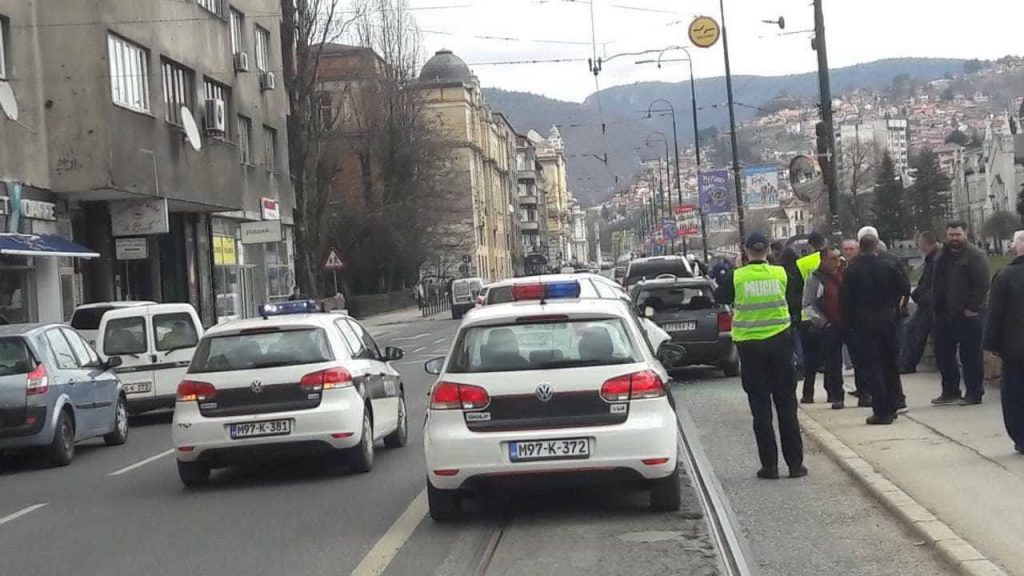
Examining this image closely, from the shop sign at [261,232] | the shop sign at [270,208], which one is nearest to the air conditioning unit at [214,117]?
the shop sign at [261,232]

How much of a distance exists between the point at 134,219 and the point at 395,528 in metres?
24.3

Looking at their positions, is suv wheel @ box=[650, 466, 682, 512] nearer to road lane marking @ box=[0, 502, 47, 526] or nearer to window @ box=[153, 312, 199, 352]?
road lane marking @ box=[0, 502, 47, 526]

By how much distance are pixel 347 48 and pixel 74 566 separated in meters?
65.6

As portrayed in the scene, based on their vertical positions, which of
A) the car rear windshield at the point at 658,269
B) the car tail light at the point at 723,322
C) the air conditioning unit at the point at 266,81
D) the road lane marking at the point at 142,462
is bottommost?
the road lane marking at the point at 142,462

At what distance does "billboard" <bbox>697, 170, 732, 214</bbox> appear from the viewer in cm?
4491

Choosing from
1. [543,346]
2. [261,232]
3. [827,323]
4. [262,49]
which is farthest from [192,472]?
[262,49]

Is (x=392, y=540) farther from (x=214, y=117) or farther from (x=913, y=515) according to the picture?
(x=214, y=117)

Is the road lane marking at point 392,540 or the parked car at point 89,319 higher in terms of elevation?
the parked car at point 89,319

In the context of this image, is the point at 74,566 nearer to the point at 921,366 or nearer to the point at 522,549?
the point at 522,549

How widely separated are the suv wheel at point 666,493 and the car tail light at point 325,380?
3.65 meters

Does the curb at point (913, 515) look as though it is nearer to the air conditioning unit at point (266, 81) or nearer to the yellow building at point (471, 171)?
the air conditioning unit at point (266, 81)

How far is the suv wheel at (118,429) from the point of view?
54.8ft

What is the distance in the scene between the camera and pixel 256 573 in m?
7.80

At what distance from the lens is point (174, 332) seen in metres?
19.9
